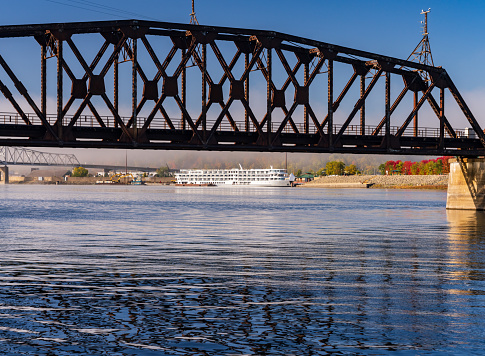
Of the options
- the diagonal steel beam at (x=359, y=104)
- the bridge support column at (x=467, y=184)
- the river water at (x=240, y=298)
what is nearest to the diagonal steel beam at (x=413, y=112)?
the diagonal steel beam at (x=359, y=104)

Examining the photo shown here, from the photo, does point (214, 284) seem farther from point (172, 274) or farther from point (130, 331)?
point (130, 331)

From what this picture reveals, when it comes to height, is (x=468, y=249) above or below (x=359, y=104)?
below

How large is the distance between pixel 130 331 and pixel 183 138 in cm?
4382

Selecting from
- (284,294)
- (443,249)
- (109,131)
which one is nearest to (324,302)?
(284,294)

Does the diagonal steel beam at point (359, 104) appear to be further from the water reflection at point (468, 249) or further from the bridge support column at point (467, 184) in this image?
the bridge support column at point (467, 184)

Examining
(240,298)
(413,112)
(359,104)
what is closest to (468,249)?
(240,298)

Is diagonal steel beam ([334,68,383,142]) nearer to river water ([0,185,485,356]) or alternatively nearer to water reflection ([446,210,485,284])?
water reflection ([446,210,485,284])

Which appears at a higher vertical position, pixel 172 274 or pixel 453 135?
pixel 453 135

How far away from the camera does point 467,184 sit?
7488 cm

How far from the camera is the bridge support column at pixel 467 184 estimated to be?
7262 centimetres

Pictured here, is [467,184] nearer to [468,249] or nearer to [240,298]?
[468,249]

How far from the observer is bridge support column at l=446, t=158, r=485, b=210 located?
72.6m

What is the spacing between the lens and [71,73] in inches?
2052

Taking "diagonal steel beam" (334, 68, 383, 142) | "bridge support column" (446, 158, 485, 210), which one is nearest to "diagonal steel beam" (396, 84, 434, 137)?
"diagonal steel beam" (334, 68, 383, 142)
